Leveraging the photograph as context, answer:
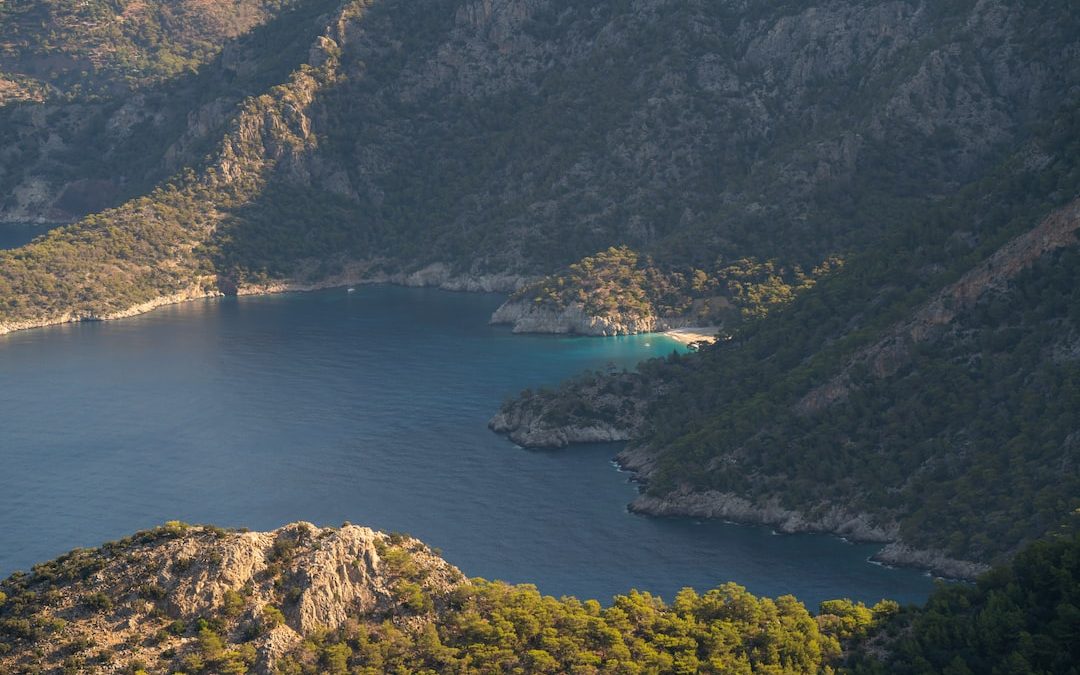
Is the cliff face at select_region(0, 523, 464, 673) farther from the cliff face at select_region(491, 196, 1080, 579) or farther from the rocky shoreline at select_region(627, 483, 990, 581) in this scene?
the cliff face at select_region(491, 196, 1080, 579)

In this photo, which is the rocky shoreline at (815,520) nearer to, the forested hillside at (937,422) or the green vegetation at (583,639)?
the forested hillside at (937,422)

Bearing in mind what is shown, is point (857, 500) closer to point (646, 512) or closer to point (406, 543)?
point (646, 512)

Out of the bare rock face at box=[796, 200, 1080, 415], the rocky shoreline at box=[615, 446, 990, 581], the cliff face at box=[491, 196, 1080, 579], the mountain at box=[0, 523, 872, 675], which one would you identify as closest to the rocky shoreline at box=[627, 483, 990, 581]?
the rocky shoreline at box=[615, 446, 990, 581]

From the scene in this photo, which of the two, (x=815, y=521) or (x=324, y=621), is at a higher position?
(x=815, y=521)

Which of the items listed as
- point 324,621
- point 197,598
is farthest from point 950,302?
point 197,598

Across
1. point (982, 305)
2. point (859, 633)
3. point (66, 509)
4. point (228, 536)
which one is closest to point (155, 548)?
point (228, 536)

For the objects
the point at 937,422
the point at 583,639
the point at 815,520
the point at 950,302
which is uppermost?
the point at 950,302

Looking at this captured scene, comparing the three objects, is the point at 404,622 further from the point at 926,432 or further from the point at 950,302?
the point at 950,302

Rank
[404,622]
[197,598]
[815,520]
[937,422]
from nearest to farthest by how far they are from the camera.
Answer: [197,598] < [404,622] < [815,520] < [937,422]
